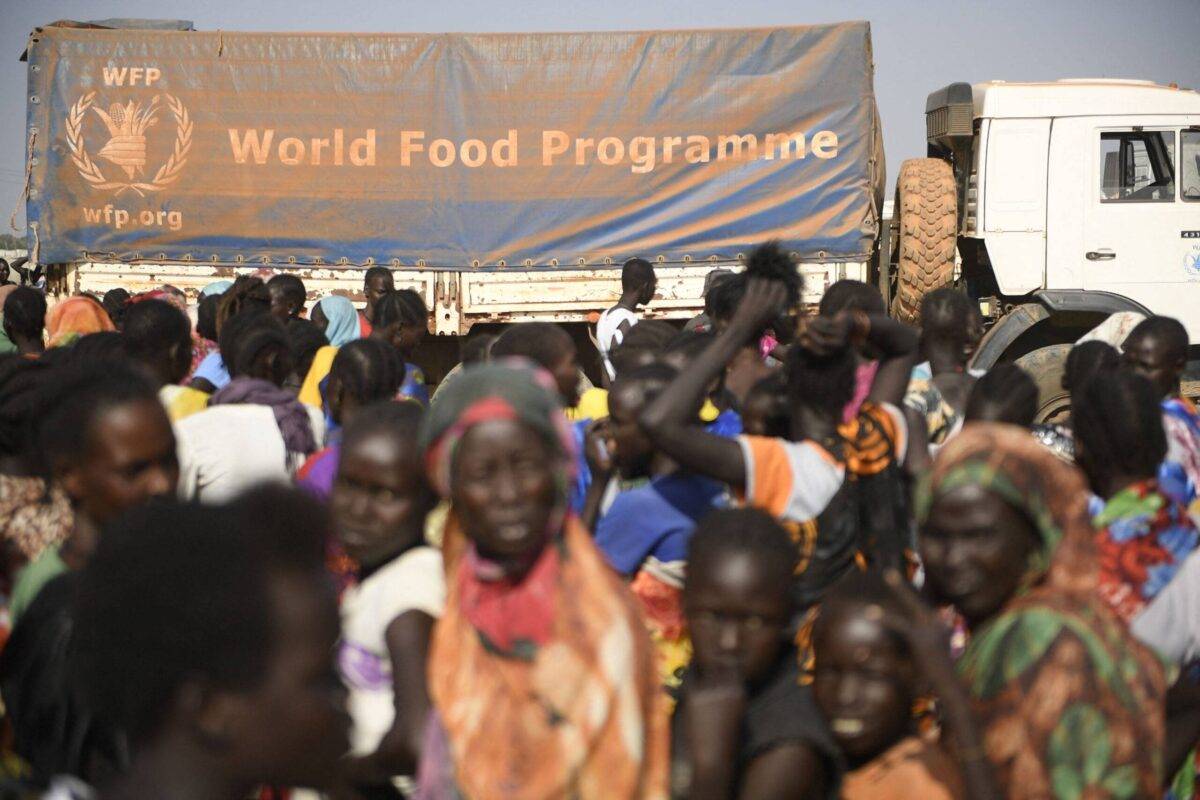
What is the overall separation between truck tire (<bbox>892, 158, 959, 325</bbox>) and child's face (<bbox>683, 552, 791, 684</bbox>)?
8252 millimetres

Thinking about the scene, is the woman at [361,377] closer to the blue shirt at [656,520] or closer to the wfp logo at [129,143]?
the blue shirt at [656,520]

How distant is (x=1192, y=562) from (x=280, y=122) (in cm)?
1019

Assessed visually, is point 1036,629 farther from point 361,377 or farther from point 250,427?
point 361,377

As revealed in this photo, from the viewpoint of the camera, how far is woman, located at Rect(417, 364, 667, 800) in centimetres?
199

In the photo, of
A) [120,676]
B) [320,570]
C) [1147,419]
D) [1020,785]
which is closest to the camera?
[120,676]

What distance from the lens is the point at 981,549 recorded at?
2271mm

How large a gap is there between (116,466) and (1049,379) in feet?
26.2

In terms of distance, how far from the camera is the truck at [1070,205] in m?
10.2

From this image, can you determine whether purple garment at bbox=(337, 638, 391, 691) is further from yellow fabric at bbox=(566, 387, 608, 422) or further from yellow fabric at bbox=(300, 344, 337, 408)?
yellow fabric at bbox=(300, 344, 337, 408)

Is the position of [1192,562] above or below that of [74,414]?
below

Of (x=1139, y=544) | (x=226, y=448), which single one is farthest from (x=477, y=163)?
→ (x=1139, y=544)

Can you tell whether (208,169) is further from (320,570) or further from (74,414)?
(320,570)

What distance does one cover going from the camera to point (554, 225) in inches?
461

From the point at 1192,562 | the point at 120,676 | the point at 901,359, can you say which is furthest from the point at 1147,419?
the point at 120,676
